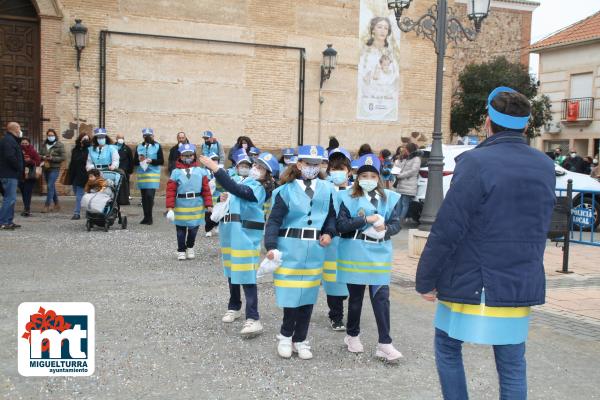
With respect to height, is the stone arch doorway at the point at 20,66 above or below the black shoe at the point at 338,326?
above

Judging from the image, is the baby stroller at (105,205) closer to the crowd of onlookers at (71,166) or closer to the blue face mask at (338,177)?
the crowd of onlookers at (71,166)

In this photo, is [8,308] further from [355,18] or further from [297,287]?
[355,18]

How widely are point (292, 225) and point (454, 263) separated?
80.9 inches

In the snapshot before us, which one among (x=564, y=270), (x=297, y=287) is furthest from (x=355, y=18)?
(x=297, y=287)

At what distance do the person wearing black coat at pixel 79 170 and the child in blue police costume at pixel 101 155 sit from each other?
62 centimetres

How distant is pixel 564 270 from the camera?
31.0 ft

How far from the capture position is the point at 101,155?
13555mm

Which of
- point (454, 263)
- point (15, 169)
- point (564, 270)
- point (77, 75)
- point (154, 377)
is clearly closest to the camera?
point (454, 263)

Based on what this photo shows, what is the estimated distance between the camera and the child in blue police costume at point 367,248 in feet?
17.2

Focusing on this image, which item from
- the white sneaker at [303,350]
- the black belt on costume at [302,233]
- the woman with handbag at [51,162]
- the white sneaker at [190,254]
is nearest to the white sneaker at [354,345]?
the white sneaker at [303,350]

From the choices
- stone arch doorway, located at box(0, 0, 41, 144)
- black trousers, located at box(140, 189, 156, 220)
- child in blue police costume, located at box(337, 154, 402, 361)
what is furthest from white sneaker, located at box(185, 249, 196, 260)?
stone arch doorway, located at box(0, 0, 41, 144)

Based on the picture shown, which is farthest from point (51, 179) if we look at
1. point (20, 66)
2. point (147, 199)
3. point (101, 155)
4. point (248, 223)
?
point (248, 223)

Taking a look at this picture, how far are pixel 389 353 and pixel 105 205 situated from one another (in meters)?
8.51

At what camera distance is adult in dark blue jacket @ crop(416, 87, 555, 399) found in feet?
10.6
